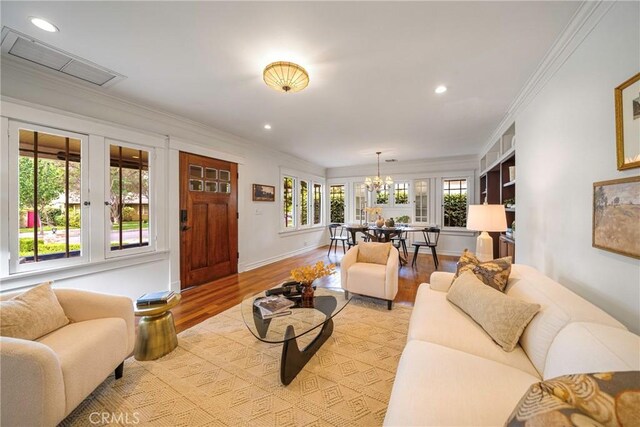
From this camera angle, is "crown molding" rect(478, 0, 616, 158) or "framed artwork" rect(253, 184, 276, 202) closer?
"crown molding" rect(478, 0, 616, 158)

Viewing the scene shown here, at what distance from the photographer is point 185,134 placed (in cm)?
358

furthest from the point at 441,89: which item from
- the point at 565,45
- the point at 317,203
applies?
the point at 317,203

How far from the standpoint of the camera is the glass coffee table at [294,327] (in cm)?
166

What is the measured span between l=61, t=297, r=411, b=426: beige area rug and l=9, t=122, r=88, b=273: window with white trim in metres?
1.54

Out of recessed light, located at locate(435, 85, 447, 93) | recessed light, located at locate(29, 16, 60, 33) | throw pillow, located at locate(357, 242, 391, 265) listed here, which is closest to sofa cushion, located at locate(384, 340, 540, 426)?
throw pillow, located at locate(357, 242, 391, 265)

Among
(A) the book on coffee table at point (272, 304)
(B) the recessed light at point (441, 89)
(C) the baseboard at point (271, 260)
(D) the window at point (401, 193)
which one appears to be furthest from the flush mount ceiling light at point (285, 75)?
(D) the window at point (401, 193)

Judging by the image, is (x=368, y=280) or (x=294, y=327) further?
(x=368, y=280)

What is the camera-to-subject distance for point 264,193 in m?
5.12

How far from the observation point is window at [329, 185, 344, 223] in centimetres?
772

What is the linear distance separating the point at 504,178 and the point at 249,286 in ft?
15.0

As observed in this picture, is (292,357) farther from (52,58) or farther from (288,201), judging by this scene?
(288,201)

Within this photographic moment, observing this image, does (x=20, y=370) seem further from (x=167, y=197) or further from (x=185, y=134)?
(x=185, y=134)

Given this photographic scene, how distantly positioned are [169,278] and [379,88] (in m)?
3.80

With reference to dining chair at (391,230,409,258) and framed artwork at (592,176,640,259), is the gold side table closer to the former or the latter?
framed artwork at (592,176,640,259)
